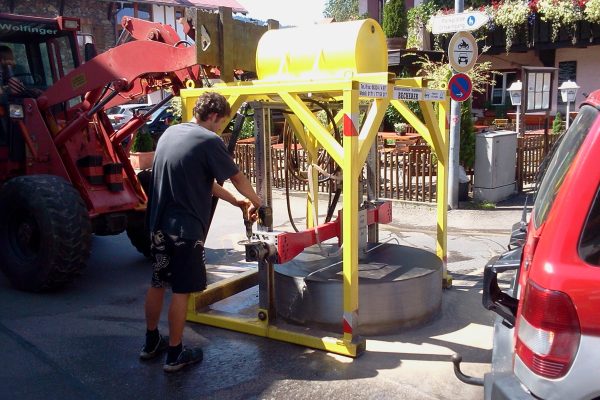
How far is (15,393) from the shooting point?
13.0 ft

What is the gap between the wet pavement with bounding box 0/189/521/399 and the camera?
157 inches

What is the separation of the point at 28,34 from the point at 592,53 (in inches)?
668

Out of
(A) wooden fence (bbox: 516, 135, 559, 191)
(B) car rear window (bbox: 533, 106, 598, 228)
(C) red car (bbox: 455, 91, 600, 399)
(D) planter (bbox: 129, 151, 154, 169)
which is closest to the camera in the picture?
(C) red car (bbox: 455, 91, 600, 399)

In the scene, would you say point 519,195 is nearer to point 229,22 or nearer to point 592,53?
point 229,22

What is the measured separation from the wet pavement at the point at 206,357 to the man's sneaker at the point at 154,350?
0.05 metres

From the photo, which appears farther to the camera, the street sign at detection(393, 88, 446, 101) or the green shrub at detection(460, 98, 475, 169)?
the green shrub at detection(460, 98, 475, 169)

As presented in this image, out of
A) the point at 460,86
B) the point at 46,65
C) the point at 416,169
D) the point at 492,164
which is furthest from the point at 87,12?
the point at 460,86

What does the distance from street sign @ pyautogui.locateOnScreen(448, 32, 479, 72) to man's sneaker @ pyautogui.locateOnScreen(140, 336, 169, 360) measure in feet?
20.7

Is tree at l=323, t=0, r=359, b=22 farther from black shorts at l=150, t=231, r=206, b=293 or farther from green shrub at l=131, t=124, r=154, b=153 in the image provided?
black shorts at l=150, t=231, r=206, b=293

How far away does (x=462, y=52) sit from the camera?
29.9ft

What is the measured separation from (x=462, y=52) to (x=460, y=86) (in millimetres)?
548

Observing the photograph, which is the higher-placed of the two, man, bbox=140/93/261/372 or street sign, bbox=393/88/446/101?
street sign, bbox=393/88/446/101

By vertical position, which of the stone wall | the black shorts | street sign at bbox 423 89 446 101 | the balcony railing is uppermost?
the stone wall

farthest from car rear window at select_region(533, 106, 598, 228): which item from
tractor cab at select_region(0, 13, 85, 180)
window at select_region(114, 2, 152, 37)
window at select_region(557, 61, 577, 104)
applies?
window at select_region(114, 2, 152, 37)
